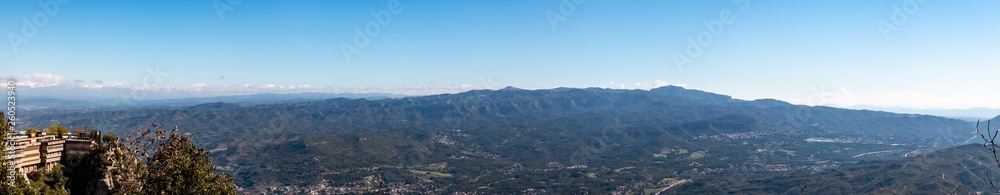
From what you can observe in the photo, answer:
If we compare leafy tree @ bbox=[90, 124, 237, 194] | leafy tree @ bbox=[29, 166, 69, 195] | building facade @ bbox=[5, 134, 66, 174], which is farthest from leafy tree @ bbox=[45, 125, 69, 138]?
leafy tree @ bbox=[90, 124, 237, 194]

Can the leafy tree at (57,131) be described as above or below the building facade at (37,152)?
above

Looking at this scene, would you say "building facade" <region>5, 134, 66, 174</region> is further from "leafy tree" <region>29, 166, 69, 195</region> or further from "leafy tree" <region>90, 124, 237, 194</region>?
"leafy tree" <region>90, 124, 237, 194</region>

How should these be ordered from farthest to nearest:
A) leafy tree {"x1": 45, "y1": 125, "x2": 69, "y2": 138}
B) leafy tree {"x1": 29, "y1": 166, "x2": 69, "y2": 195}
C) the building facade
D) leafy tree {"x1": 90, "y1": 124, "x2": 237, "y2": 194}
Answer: leafy tree {"x1": 45, "y1": 125, "x2": 69, "y2": 138} → the building facade → leafy tree {"x1": 29, "y1": 166, "x2": 69, "y2": 195} → leafy tree {"x1": 90, "y1": 124, "x2": 237, "y2": 194}

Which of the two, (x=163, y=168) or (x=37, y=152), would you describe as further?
(x=37, y=152)

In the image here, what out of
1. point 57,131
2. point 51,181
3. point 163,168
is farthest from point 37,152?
point 163,168

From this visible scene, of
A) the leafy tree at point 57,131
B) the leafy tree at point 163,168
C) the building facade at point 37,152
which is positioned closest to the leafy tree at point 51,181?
the building facade at point 37,152

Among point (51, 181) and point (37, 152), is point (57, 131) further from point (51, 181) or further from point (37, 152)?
point (51, 181)

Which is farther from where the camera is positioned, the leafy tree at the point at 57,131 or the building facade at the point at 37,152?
the leafy tree at the point at 57,131

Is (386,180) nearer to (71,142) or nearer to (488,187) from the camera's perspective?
(488,187)

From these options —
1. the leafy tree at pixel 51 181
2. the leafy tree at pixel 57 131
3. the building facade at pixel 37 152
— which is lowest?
the leafy tree at pixel 51 181

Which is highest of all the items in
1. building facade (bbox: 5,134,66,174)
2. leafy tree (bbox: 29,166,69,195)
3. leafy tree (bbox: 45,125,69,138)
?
leafy tree (bbox: 45,125,69,138)

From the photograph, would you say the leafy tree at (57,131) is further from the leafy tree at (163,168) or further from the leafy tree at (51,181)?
the leafy tree at (163,168)
